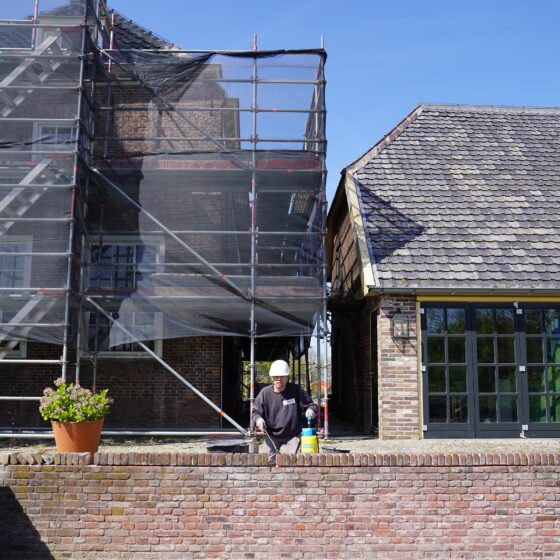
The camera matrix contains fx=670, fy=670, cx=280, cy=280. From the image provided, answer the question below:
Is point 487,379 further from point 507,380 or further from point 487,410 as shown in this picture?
point 487,410

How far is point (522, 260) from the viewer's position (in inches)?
483

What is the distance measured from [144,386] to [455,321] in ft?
19.9

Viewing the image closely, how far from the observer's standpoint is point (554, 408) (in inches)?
470

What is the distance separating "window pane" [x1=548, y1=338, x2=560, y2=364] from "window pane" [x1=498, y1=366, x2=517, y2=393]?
2.50 ft

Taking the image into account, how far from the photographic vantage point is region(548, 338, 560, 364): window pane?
39.5 feet

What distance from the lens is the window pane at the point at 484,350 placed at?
1190cm

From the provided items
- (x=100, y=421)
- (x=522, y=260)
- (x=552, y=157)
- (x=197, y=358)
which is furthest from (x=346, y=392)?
(x=100, y=421)

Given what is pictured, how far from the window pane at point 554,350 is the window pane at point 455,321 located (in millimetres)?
1626

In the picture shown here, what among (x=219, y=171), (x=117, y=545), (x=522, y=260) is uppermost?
(x=219, y=171)

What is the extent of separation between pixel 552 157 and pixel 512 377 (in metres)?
5.87

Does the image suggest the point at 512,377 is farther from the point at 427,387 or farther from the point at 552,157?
the point at 552,157

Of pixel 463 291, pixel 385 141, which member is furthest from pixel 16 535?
pixel 385 141

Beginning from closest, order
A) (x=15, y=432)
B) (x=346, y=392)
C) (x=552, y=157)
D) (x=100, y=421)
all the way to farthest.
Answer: (x=100, y=421)
(x=15, y=432)
(x=552, y=157)
(x=346, y=392)

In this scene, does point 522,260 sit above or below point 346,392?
above
